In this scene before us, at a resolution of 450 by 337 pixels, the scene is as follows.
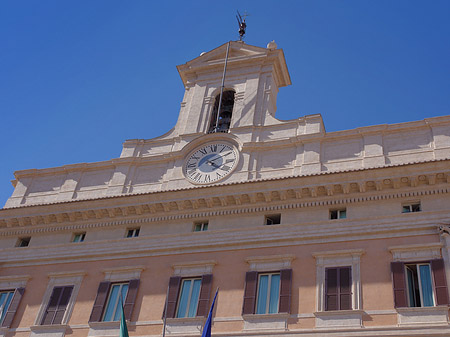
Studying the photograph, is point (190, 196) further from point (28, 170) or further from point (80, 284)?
point (28, 170)

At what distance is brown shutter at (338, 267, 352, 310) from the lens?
17405mm

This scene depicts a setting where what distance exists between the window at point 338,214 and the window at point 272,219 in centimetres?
163

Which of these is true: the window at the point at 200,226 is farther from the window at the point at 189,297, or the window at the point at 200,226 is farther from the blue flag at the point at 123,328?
the blue flag at the point at 123,328

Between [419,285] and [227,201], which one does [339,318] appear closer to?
[419,285]

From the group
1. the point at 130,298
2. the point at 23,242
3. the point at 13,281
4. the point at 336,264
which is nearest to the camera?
the point at 336,264

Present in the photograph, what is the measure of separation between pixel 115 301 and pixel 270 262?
16.1 feet

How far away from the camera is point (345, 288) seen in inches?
697

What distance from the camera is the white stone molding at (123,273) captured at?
66.9ft

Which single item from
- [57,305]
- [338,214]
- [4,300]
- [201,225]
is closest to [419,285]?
[338,214]

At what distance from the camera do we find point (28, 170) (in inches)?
993

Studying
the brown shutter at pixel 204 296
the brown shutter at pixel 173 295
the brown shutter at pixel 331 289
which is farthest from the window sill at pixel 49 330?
the brown shutter at pixel 331 289

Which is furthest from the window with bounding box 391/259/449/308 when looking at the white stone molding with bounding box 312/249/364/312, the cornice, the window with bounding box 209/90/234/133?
the window with bounding box 209/90/234/133

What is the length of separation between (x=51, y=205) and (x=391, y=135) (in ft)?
38.3

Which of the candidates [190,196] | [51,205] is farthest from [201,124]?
[51,205]
